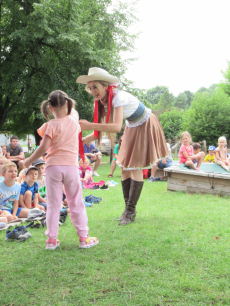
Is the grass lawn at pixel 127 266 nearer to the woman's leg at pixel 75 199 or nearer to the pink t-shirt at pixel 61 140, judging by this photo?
the woman's leg at pixel 75 199

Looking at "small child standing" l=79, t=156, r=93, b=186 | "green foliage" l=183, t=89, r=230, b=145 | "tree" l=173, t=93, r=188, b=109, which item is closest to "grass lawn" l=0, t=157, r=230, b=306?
"small child standing" l=79, t=156, r=93, b=186

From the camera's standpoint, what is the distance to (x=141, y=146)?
3859 millimetres

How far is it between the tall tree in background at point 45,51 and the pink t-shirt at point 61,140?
11172 millimetres

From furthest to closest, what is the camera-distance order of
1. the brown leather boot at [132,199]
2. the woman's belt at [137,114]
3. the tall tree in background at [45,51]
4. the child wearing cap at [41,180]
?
the tall tree in background at [45,51] → the child wearing cap at [41,180] → the brown leather boot at [132,199] → the woman's belt at [137,114]

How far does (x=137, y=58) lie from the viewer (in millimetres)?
21297

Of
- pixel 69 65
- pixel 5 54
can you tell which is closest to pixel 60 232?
pixel 69 65

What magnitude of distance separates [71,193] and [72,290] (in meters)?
1.09

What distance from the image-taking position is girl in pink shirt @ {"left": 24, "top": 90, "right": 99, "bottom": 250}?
2.88 m

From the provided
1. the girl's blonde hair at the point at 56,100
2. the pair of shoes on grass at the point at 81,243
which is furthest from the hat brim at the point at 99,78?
the pair of shoes on grass at the point at 81,243

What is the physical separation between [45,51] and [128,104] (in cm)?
1334

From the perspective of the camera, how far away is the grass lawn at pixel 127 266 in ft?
6.45

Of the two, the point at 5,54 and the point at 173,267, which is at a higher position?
the point at 5,54

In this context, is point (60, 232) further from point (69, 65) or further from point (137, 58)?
point (137, 58)

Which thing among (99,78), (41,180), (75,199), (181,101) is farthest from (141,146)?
(181,101)
